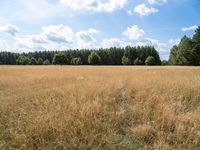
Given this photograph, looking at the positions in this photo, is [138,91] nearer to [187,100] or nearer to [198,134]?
[187,100]

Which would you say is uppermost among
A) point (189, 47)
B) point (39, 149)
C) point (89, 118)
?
point (189, 47)

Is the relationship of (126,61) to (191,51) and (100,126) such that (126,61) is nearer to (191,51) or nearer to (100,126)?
(191,51)

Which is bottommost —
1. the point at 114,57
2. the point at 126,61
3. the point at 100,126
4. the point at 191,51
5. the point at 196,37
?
the point at 100,126

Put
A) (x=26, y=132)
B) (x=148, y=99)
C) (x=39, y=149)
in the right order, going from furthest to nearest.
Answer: (x=148, y=99), (x=26, y=132), (x=39, y=149)

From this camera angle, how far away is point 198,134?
499cm

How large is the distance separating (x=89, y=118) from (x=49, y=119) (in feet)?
2.63

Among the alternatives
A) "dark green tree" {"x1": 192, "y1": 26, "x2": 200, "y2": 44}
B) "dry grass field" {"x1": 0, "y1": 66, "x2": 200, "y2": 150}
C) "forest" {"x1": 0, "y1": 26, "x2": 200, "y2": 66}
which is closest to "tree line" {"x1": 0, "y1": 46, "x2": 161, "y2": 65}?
"forest" {"x1": 0, "y1": 26, "x2": 200, "y2": 66}

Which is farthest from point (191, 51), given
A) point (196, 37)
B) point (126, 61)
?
point (126, 61)

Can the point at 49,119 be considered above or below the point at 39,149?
above

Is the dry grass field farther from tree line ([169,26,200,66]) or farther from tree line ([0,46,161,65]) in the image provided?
tree line ([0,46,161,65])

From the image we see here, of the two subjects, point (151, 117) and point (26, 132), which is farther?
point (151, 117)

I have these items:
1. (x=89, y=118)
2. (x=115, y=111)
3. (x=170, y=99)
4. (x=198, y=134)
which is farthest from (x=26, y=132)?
(x=170, y=99)

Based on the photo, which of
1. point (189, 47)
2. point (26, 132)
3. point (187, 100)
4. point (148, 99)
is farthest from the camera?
point (189, 47)

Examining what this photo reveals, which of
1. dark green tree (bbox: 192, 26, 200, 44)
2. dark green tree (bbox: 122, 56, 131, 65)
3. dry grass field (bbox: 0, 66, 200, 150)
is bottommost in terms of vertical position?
dry grass field (bbox: 0, 66, 200, 150)
